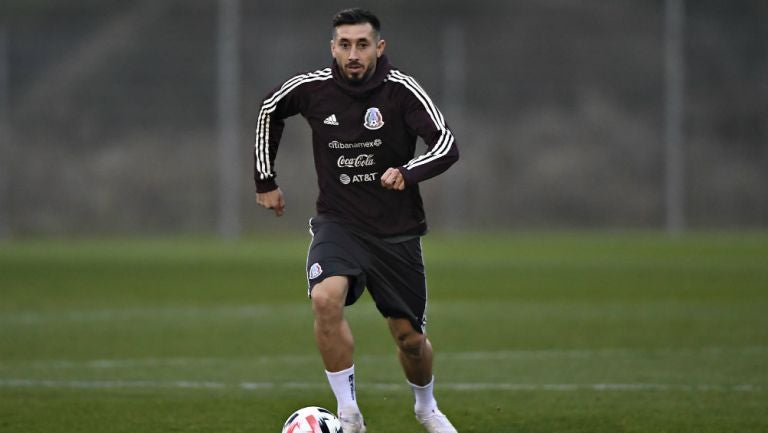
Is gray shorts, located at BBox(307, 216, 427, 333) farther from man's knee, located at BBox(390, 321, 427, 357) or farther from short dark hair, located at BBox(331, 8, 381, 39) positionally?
short dark hair, located at BBox(331, 8, 381, 39)

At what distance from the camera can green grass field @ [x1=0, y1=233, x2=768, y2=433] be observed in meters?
8.21

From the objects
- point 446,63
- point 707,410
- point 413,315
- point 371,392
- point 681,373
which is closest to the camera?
point 413,315

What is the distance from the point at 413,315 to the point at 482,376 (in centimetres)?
284

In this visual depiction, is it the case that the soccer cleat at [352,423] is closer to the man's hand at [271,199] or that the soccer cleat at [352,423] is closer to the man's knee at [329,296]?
the man's knee at [329,296]

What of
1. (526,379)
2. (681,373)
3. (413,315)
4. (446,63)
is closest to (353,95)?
(413,315)

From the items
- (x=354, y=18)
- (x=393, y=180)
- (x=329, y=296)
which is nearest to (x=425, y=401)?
(x=329, y=296)

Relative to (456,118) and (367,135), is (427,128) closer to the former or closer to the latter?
(367,135)

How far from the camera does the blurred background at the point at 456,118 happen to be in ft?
98.6

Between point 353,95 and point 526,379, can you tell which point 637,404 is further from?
point 353,95

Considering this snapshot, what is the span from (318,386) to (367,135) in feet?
8.84

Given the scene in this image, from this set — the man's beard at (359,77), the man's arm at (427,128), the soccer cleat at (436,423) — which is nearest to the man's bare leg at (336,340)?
the soccer cleat at (436,423)

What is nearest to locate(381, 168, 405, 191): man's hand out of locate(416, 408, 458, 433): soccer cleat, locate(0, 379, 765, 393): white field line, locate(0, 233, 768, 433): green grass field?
locate(416, 408, 458, 433): soccer cleat

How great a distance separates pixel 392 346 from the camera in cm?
1208

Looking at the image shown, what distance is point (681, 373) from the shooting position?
9938mm
